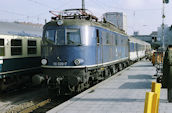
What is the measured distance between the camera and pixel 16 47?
1170 cm

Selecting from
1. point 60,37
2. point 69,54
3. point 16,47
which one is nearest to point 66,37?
point 60,37

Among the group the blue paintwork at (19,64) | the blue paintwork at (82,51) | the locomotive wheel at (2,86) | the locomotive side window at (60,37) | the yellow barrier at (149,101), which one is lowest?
the locomotive wheel at (2,86)

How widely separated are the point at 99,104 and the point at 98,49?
4005 mm

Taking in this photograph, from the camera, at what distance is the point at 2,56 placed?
34.9ft

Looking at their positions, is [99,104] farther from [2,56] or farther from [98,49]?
[2,56]

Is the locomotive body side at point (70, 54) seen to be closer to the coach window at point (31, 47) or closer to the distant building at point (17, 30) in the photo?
the distant building at point (17, 30)

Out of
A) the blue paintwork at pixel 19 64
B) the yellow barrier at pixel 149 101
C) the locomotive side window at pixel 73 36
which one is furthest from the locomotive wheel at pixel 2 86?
the yellow barrier at pixel 149 101

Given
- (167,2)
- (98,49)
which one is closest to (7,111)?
(98,49)

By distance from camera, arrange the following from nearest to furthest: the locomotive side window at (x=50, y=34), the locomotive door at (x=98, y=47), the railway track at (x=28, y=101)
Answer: the railway track at (x=28, y=101), the locomotive side window at (x=50, y=34), the locomotive door at (x=98, y=47)

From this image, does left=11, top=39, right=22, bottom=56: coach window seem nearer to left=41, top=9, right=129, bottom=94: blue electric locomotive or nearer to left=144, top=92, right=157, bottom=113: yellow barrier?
left=41, top=9, right=129, bottom=94: blue electric locomotive

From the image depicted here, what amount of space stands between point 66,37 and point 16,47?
313 centimetres

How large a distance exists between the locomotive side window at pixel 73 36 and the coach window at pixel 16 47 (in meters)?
3.11

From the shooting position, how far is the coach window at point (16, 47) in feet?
37.5

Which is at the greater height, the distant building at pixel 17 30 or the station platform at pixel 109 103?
the distant building at pixel 17 30
